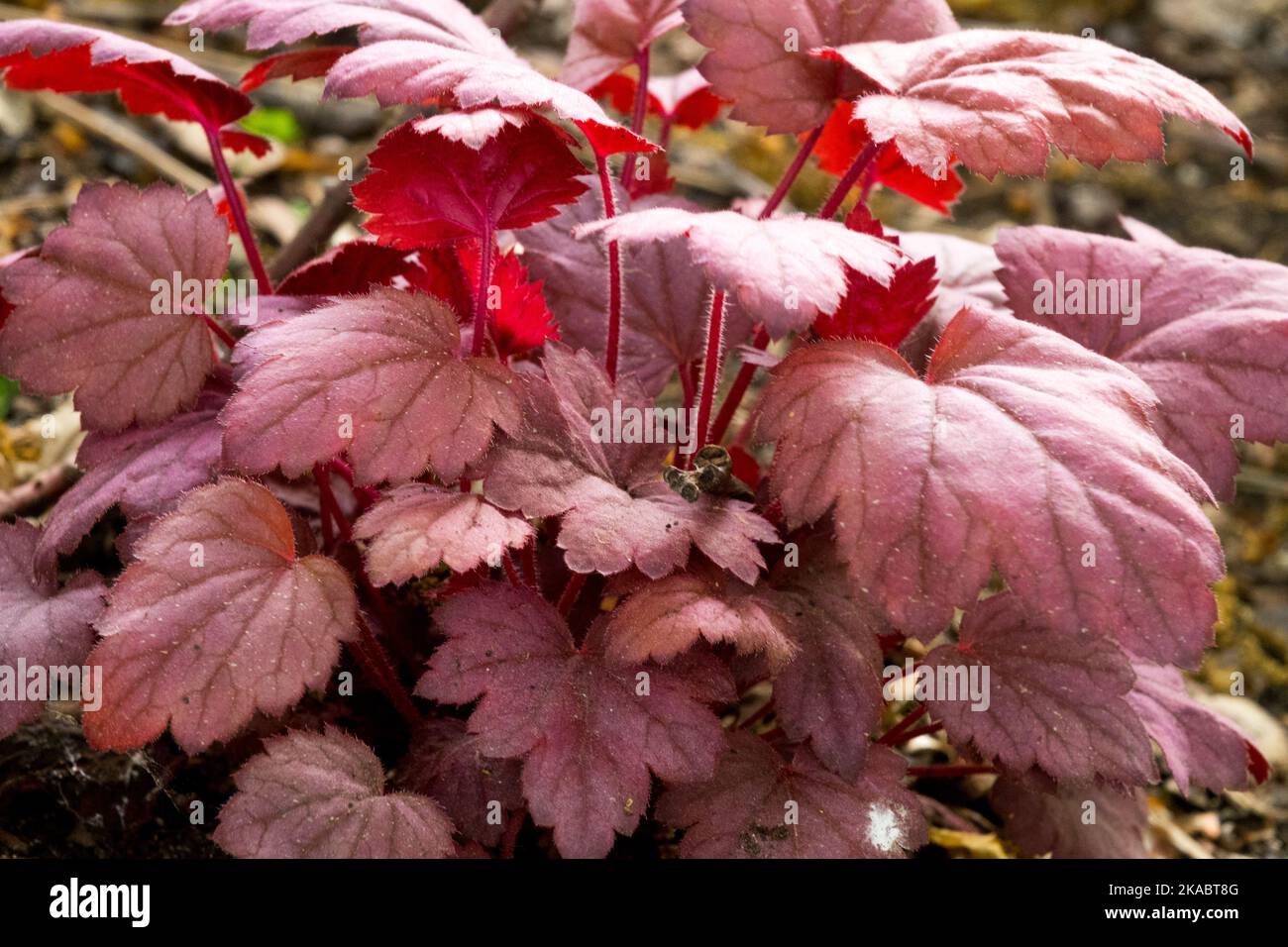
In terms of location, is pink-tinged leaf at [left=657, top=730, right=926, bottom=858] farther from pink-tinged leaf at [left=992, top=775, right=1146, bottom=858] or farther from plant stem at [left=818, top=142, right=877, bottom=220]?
plant stem at [left=818, top=142, right=877, bottom=220]

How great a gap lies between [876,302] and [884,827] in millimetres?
555

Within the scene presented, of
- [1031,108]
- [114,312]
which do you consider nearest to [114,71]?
[114,312]

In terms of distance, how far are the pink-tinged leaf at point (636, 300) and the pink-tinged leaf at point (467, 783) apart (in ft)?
1.74

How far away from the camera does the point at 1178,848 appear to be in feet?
5.96

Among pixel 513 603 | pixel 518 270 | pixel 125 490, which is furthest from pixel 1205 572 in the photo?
pixel 125 490

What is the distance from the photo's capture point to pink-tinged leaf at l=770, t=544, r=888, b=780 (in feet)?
3.69

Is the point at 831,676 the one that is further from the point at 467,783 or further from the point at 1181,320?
the point at 1181,320

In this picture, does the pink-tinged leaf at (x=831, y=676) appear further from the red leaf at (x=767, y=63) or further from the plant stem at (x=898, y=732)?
the red leaf at (x=767, y=63)

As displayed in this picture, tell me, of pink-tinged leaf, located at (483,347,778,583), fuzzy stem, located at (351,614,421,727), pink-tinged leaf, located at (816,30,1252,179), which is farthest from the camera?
fuzzy stem, located at (351,614,421,727)

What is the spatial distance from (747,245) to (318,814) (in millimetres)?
654

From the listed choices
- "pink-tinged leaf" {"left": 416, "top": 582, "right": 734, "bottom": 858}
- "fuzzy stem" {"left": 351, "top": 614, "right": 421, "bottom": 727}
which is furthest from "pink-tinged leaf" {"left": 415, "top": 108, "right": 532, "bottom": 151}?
"fuzzy stem" {"left": 351, "top": 614, "right": 421, "bottom": 727}

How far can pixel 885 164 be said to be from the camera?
152 centimetres
